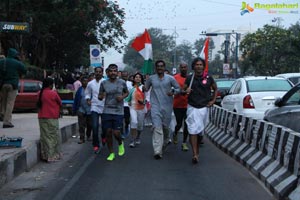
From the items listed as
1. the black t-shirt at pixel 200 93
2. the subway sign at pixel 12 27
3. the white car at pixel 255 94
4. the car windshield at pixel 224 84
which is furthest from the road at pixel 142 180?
the car windshield at pixel 224 84

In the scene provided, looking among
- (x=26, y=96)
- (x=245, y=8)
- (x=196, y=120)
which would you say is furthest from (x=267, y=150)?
(x=245, y=8)

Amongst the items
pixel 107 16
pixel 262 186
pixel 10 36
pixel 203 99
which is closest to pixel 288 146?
pixel 262 186

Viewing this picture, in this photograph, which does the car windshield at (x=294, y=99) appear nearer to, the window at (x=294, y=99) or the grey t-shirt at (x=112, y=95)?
the window at (x=294, y=99)

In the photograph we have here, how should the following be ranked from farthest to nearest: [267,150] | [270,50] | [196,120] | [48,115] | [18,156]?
[270,50]
[48,115]
[196,120]
[18,156]
[267,150]

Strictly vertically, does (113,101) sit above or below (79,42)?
below

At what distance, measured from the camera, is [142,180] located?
26.1 feet

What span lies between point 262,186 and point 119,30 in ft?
83.8

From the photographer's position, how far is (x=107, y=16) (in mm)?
30391

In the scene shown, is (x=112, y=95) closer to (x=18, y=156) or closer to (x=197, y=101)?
(x=197, y=101)

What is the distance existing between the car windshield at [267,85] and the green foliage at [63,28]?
13.9m

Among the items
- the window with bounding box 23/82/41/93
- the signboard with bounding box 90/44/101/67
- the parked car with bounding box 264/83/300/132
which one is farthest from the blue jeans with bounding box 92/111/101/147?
the window with bounding box 23/82/41/93

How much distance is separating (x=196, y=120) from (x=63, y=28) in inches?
824

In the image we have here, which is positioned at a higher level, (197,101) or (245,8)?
(245,8)

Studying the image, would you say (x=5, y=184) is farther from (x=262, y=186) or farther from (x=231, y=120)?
(x=231, y=120)
